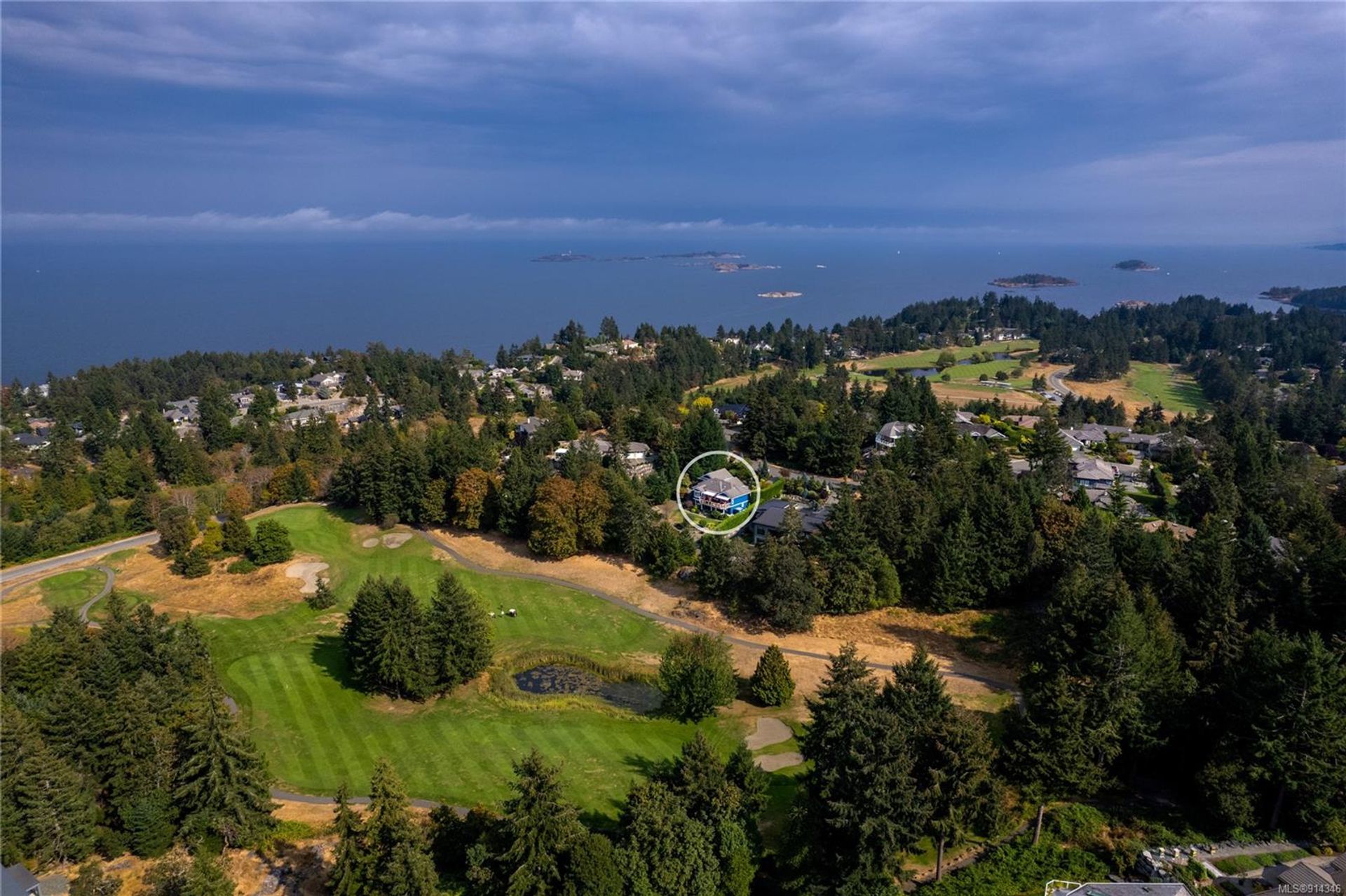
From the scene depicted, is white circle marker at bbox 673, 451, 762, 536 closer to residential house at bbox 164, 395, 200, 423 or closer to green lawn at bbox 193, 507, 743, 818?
green lawn at bbox 193, 507, 743, 818

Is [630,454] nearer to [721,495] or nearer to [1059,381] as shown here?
[721,495]

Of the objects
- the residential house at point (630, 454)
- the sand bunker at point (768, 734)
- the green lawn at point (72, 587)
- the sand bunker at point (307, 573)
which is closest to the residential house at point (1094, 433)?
the residential house at point (630, 454)

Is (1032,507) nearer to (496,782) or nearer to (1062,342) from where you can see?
(496,782)

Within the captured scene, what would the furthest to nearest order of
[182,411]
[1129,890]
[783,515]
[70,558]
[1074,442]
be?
[182,411]
[1074,442]
[70,558]
[783,515]
[1129,890]

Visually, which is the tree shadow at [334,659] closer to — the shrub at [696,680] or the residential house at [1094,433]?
the shrub at [696,680]

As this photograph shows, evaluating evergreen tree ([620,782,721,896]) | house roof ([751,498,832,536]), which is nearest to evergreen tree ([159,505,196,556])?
house roof ([751,498,832,536])

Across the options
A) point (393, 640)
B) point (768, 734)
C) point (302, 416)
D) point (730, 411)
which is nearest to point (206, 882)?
point (393, 640)
